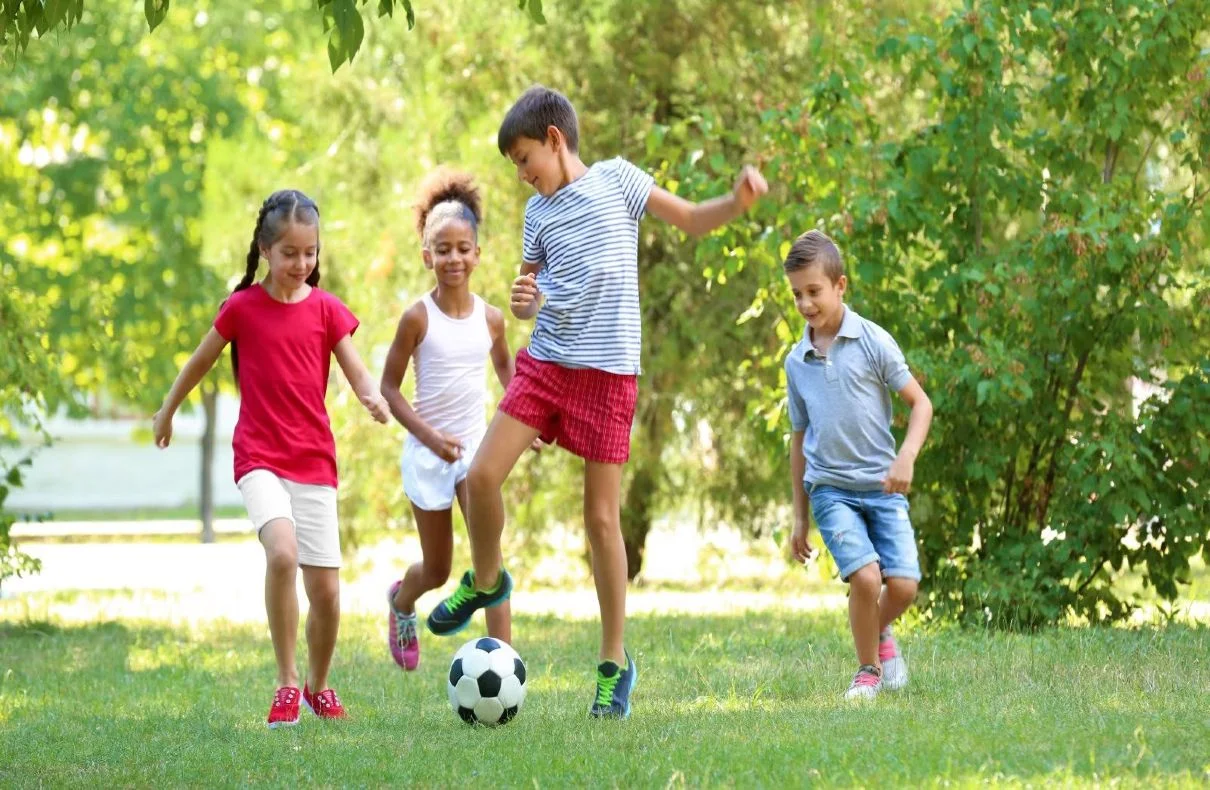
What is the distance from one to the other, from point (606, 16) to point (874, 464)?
26.0 ft

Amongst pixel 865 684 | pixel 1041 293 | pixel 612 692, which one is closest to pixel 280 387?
pixel 612 692

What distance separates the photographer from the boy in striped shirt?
218 inches

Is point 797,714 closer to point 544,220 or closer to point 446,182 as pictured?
point 544,220

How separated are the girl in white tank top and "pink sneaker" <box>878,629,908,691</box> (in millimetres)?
1866

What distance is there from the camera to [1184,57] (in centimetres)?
824

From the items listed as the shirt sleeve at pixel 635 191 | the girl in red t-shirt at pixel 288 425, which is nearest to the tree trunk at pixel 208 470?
the girl in red t-shirt at pixel 288 425

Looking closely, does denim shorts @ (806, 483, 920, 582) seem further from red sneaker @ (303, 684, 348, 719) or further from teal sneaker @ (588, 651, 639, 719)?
red sneaker @ (303, 684, 348, 719)

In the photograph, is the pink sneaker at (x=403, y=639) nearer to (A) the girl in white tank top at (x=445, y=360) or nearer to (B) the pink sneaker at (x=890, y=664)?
(A) the girl in white tank top at (x=445, y=360)

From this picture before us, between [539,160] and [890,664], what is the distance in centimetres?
231

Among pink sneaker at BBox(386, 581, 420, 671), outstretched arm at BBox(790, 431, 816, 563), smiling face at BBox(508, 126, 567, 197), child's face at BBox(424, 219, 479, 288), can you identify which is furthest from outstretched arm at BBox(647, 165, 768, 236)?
pink sneaker at BBox(386, 581, 420, 671)

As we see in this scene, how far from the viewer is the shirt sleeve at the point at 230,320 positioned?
235 inches

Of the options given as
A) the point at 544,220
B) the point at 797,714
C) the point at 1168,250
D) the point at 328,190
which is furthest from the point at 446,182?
the point at 328,190

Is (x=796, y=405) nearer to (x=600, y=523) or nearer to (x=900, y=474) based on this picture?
(x=900, y=474)

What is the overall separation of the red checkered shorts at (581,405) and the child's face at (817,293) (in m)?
0.95
